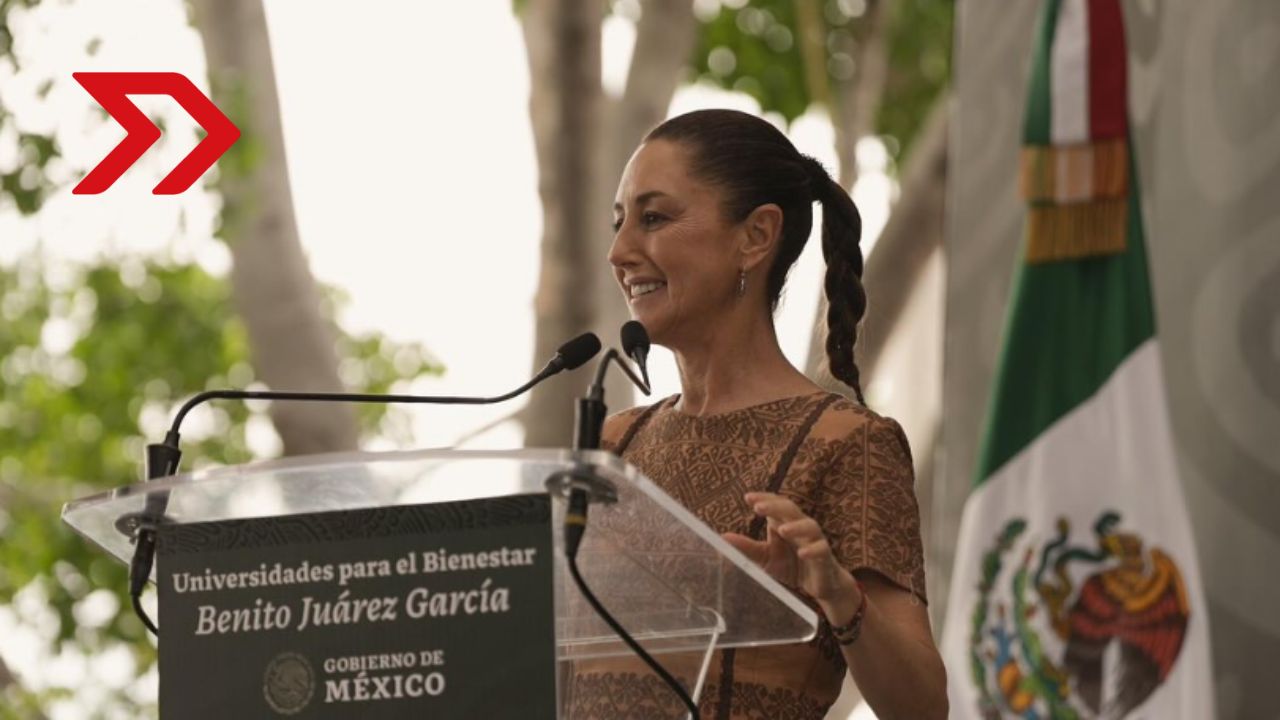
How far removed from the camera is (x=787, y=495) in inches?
95.8

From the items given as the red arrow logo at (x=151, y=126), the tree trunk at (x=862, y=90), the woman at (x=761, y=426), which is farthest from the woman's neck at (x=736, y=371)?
the tree trunk at (x=862, y=90)

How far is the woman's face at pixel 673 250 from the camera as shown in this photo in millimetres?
2547

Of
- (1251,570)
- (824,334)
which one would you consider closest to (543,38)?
(1251,570)

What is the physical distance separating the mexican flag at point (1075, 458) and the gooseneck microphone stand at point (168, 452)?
2.15 meters

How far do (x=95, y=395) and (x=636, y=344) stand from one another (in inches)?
285

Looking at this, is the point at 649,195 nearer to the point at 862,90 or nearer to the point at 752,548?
the point at 752,548

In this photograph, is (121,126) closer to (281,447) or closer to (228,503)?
(281,447)

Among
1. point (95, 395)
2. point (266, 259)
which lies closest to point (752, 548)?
point (266, 259)

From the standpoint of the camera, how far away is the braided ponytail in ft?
8.99

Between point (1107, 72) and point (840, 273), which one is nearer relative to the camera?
point (840, 273)

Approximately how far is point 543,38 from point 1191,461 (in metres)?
2.65

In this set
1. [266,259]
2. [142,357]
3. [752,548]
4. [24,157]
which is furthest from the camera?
[142,357]

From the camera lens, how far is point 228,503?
203 cm

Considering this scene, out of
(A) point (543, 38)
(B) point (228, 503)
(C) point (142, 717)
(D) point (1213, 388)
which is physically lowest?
(C) point (142, 717)
